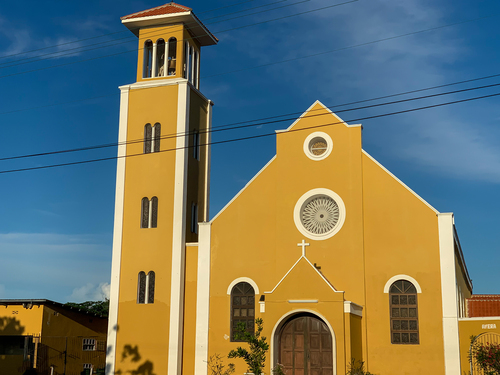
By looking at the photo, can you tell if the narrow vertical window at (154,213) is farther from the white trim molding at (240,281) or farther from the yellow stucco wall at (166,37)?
the yellow stucco wall at (166,37)

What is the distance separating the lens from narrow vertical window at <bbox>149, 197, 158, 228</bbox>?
2686 centimetres

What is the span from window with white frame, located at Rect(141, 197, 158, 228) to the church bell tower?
0.04 metres

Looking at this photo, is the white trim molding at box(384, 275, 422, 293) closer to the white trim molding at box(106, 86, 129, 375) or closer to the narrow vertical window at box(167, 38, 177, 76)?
the white trim molding at box(106, 86, 129, 375)

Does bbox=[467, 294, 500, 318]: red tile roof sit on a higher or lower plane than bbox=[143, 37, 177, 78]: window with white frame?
lower

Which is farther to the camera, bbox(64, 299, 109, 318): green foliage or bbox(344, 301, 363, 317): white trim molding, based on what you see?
bbox(64, 299, 109, 318): green foliage

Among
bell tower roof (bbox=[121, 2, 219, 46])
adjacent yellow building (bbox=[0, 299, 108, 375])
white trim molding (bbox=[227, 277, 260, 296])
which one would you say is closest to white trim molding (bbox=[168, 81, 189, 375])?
white trim molding (bbox=[227, 277, 260, 296])

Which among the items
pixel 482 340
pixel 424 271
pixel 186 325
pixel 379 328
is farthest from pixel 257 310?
pixel 482 340

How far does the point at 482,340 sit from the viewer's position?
71.5ft

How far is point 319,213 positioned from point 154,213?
7167mm

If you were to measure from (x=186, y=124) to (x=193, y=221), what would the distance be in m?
4.30

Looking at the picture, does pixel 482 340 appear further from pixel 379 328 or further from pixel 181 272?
pixel 181 272

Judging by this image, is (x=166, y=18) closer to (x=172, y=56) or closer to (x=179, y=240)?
(x=172, y=56)

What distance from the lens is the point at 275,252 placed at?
81.8 feet

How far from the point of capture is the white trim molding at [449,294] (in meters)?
21.9
